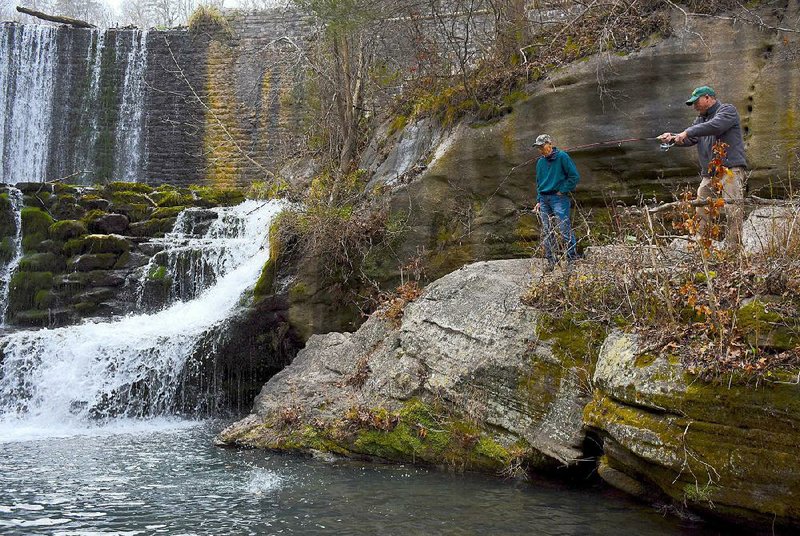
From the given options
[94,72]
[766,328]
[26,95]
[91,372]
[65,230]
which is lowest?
[91,372]

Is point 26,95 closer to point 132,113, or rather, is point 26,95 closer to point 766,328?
point 132,113

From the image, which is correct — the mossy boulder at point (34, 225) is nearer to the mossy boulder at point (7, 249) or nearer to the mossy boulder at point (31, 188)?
the mossy boulder at point (7, 249)

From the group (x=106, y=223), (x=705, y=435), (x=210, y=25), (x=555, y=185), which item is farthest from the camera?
(x=210, y=25)

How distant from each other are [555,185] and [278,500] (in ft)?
14.5

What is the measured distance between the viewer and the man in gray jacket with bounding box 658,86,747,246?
611cm

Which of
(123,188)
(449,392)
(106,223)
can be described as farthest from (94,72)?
(449,392)

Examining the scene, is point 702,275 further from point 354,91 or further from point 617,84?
point 354,91

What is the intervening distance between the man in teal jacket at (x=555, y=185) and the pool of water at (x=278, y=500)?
2.83 metres

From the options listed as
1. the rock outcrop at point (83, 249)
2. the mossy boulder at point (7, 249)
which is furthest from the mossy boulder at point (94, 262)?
the mossy boulder at point (7, 249)

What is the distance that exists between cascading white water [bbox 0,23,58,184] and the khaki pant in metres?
18.3

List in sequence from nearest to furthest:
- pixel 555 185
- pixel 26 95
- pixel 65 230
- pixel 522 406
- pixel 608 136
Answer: pixel 522 406
pixel 555 185
pixel 608 136
pixel 65 230
pixel 26 95

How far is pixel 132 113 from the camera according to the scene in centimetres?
1995

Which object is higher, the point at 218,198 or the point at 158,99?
the point at 158,99

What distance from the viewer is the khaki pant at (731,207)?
593 centimetres
